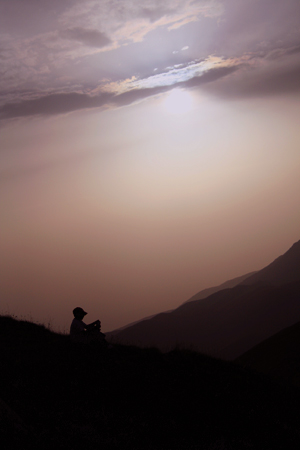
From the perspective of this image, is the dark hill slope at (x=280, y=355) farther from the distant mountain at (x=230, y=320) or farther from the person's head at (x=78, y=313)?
the distant mountain at (x=230, y=320)

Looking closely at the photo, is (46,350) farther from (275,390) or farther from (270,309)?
(270,309)

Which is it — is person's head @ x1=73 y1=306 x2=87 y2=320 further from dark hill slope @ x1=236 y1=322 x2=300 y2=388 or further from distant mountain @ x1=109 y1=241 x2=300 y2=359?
distant mountain @ x1=109 y1=241 x2=300 y2=359

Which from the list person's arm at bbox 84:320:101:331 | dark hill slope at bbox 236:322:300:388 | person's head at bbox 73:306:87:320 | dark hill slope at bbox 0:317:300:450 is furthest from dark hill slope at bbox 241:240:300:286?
person's head at bbox 73:306:87:320

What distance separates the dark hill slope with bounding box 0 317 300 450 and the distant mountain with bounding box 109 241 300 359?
2438 inches

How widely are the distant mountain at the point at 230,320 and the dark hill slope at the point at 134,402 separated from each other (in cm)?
6192

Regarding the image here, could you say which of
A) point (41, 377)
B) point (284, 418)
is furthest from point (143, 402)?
point (284, 418)

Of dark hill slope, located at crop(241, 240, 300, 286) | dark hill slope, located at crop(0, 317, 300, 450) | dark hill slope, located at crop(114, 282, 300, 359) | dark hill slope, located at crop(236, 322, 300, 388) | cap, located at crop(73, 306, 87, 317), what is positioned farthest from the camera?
dark hill slope, located at crop(241, 240, 300, 286)

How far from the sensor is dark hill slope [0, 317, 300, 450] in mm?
6227

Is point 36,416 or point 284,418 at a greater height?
point 36,416

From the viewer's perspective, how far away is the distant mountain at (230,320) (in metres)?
77.9

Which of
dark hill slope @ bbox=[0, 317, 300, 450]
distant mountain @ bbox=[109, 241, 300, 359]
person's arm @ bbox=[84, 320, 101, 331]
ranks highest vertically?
person's arm @ bbox=[84, 320, 101, 331]

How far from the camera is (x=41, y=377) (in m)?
8.32

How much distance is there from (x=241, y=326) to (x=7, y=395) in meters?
87.3

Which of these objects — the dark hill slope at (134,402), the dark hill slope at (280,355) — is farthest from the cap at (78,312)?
the dark hill slope at (280,355)
